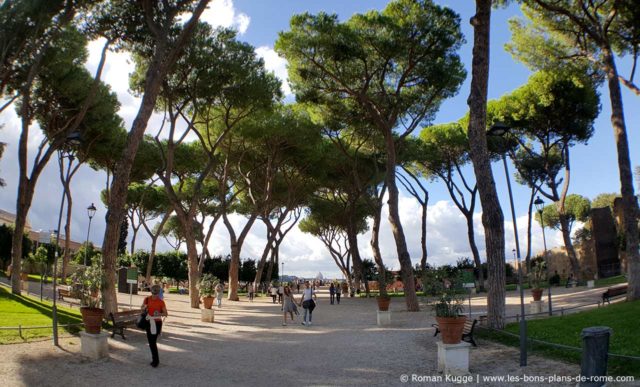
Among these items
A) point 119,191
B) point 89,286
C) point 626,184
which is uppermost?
point 626,184

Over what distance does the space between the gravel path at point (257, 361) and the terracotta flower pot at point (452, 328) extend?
57 centimetres

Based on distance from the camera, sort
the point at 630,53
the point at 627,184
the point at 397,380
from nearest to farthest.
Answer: the point at 397,380 < the point at 627,184 < the point at 630,53

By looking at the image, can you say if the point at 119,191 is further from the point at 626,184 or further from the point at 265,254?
the point at 265,254

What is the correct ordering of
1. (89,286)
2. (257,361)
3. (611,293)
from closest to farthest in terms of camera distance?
1. (257,361)
2. (89,286)
3. (611,293)

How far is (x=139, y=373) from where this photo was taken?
7.73m

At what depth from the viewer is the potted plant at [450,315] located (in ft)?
23.9

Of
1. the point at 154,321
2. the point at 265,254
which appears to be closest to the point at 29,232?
the point at 265,254

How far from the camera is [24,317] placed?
39.6 ft

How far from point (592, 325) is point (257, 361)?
6387 millimetres

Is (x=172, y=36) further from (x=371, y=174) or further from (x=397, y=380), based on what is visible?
(x=371, y=174)

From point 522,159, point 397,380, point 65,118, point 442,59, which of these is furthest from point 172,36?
point 522,159

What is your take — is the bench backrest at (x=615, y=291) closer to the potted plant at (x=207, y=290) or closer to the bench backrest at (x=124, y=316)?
the potted plant at (x=207, y=290)

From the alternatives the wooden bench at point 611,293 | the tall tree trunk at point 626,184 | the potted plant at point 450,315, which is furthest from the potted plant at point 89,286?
the wooden bench at point 611,293

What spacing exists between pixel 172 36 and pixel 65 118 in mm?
6809
